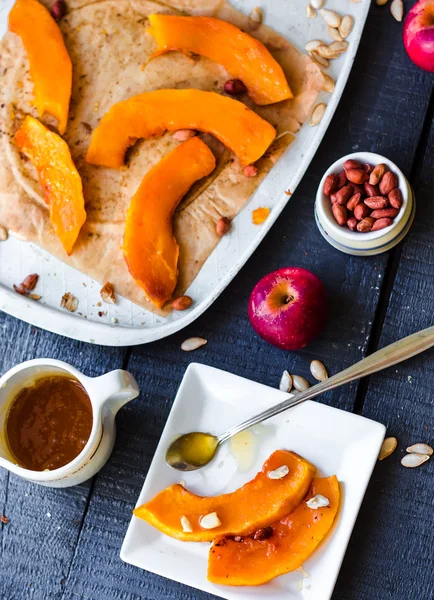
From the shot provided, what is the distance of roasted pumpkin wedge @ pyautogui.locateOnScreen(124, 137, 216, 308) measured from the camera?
4.16 feet

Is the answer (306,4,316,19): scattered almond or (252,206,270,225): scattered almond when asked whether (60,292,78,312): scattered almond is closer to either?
(252,206,270,225): scattered almond

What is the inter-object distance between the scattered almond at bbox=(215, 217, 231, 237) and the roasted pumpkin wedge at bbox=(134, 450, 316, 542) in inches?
14.5

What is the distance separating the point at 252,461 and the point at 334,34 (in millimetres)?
730

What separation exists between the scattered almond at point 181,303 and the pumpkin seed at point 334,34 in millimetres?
509

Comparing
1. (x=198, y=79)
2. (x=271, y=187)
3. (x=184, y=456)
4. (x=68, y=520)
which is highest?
(x=198, y=79)

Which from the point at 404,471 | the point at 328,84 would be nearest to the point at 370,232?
the point at 328,84

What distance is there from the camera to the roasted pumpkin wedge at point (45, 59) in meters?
1.33

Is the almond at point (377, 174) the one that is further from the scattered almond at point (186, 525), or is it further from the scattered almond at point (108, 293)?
the scattered almond at point (186, 525)

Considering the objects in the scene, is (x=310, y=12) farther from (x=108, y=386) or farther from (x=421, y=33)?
(x=108, y=386)

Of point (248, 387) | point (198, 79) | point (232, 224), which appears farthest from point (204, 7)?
point (248, 387)

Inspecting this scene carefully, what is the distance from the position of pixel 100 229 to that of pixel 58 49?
324 mm

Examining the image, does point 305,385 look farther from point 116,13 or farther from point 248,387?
point 116,13

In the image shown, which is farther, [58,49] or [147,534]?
[58,49]

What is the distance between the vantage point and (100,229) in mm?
1314
